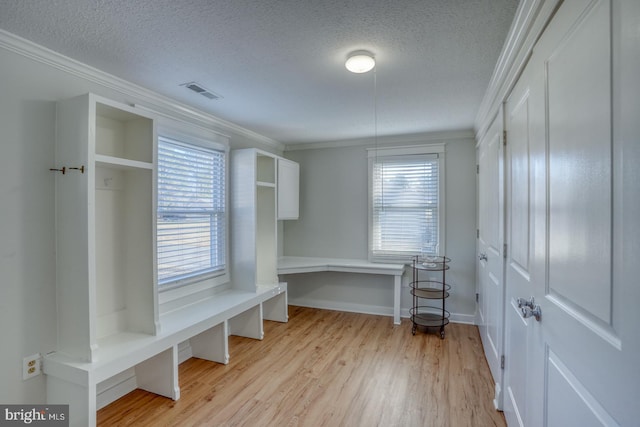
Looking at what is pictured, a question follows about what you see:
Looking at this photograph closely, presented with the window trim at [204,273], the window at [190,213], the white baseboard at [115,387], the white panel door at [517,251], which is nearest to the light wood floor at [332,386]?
the white baseboard at [115,387]

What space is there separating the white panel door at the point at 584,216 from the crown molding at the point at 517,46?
0.08 metres

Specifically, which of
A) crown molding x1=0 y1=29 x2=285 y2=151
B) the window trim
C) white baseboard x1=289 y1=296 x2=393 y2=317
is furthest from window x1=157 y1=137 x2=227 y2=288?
white baseboard x1=289 y1=296 x2=393 y2=317

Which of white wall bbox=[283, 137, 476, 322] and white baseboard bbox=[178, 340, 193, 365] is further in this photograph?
white wall bbox=[283, 137, 476, 322]

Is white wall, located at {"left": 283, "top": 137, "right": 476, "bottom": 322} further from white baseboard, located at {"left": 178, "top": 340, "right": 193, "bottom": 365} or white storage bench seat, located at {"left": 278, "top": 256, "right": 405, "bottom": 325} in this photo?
white baseboard, located at {"left": 178, "top": 340, "right": 193, "bottom": 365}

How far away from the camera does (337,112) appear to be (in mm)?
3129

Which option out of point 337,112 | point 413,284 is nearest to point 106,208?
point 337,112

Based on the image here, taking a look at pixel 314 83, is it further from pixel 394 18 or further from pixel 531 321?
pixel 531 321

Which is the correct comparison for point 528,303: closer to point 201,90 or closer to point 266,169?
point 201,90

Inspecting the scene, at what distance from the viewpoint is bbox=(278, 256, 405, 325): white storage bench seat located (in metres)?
3.89

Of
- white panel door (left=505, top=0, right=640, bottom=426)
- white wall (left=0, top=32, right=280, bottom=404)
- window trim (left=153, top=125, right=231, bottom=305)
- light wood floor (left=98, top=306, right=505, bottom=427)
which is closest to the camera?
white panel door (left=505, top=0, right=640, bottom=426)

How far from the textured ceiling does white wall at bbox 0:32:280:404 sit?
23cm

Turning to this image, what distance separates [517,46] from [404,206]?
102 inches

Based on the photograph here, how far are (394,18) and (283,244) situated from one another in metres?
3.65

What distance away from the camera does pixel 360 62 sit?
1.97 meters
